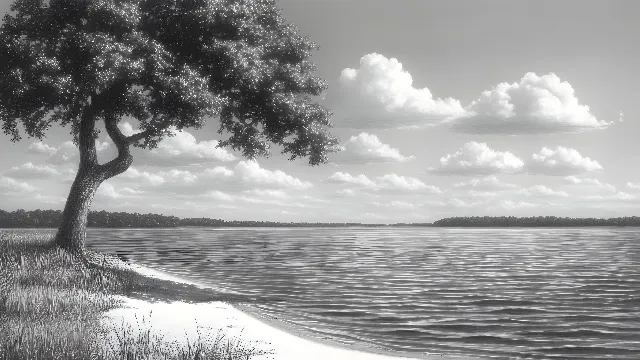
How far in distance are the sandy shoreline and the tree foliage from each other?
1152 centimetres

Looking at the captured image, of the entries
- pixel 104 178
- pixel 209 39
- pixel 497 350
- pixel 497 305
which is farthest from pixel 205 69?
pixel 497 350

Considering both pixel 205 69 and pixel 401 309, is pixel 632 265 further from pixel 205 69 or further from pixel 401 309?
pixel 205 69

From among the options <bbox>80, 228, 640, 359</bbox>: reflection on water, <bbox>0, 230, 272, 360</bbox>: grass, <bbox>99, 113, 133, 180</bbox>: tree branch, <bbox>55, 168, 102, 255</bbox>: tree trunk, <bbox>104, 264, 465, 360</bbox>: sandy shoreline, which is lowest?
<bbox>80, 228, 640, 359</bbox>: reflection on water

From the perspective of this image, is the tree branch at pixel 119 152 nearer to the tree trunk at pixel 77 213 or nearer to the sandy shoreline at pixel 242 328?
the tree trunk at pixel 77 213

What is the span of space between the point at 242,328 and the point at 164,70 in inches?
683

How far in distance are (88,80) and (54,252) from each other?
8649mm

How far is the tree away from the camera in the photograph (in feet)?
90.0

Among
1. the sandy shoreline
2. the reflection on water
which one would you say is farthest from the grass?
the reflection on water

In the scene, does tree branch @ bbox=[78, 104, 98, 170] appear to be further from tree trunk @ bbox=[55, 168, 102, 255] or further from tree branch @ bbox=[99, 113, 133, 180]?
tree branch @ bbox=[99, 113, 133, 180]

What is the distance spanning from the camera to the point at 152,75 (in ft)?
93.7

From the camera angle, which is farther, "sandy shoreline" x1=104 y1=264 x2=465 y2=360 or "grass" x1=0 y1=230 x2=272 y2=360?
"sandy shoreline" x1=104 y1=264 x2=465 y2=360

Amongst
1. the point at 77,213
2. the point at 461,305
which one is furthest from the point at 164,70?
the point at 461,305

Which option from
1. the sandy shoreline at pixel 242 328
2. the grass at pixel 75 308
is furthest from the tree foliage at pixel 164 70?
the sandy shoreline at pixel 242 328

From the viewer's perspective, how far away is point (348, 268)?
40469 mm
